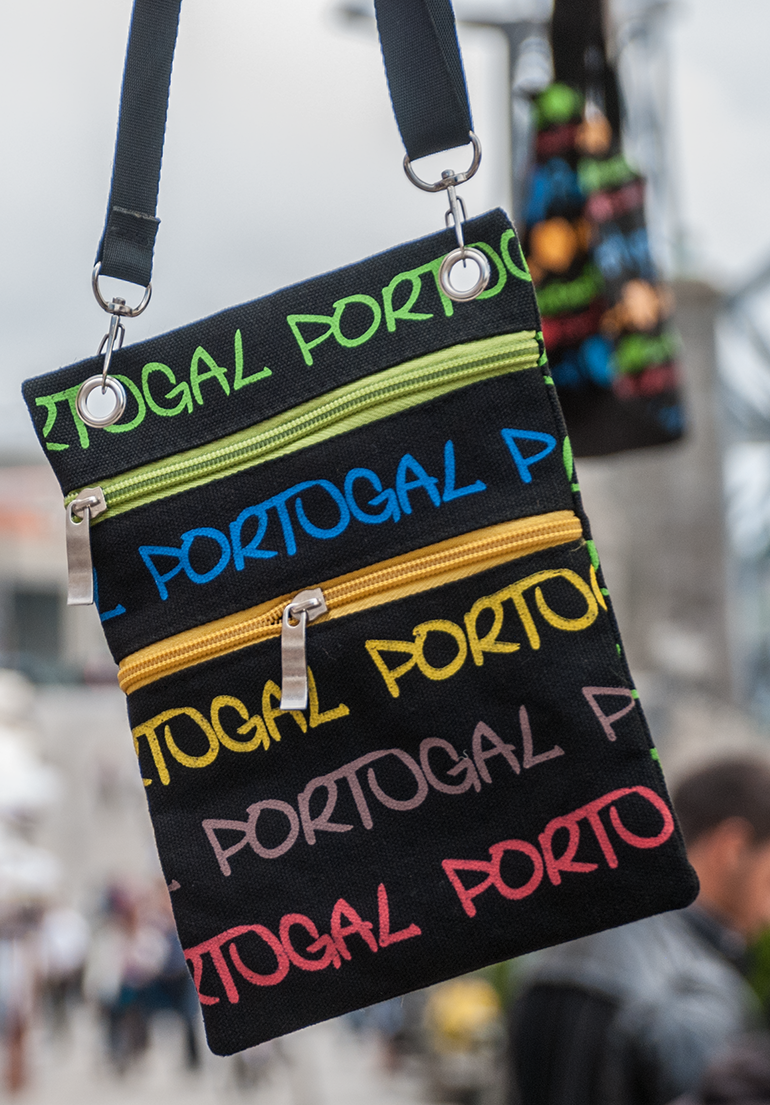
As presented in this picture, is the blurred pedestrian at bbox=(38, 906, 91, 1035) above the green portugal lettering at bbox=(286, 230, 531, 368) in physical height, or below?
below

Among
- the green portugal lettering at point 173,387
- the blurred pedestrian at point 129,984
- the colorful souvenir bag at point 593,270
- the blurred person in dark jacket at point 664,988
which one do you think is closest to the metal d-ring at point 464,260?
the green portugal lettering at point 173,387

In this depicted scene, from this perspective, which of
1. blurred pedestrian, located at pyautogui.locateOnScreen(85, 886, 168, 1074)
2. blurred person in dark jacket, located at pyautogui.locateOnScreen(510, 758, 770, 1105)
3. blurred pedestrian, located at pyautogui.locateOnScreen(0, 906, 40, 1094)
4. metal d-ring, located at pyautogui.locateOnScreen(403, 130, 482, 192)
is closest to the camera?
metal d-ring, located at pyautogui.locateOnScreen(403, 130, 482, 192)

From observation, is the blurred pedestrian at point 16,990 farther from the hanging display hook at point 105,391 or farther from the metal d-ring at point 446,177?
the metal d-ring at point 446,177

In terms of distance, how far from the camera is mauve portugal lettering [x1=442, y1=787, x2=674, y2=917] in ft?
2.40

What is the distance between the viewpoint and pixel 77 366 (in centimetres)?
79

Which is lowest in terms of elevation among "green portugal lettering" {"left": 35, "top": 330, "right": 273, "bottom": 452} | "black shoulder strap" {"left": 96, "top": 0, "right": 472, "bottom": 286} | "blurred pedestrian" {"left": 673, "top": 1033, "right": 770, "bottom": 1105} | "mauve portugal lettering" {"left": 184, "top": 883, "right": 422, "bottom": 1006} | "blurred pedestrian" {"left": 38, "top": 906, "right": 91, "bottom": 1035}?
"blurred pedestrian" {"left": 38, "top": 906, "right": 91, "bottom": 1035}

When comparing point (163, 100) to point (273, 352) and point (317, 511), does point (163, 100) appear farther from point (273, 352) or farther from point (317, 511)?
point (317, 511)

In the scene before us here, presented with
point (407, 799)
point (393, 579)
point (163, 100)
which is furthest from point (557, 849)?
point (163, 100)

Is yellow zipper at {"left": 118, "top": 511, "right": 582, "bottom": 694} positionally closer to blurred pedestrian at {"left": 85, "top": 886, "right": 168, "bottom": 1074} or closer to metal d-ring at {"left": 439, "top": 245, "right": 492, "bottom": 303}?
metal d-ring at {"left": 439, "top": 245, "right": 492, "bottom": 303}

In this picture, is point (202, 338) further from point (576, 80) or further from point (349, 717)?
point (576, 80)

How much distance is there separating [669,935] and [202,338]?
195 centimetres

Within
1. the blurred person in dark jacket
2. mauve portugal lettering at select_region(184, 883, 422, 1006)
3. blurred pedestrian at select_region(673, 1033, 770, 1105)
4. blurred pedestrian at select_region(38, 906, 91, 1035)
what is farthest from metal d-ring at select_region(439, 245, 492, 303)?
blurred pedestrian at select_region(38, 906, 91, 1035)

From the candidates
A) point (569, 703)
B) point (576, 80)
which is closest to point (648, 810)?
point (569, 703)

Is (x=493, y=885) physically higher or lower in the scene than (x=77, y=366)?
lower
